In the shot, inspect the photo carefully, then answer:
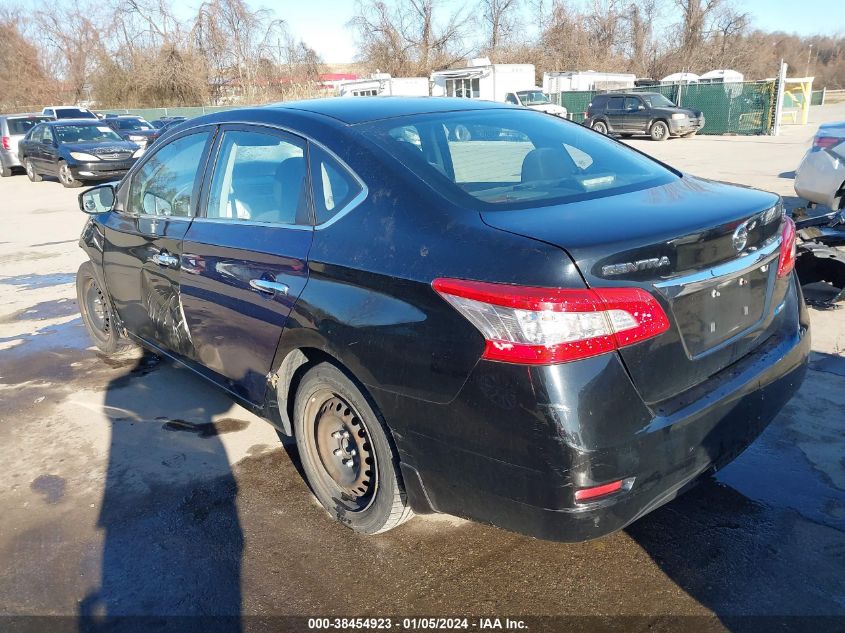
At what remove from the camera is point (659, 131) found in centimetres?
2491

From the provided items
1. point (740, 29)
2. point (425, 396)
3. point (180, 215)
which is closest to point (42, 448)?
point (180, 215)

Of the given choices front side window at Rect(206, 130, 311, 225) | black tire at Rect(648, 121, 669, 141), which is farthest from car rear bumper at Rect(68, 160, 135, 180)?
black tire at Rect(648, 121, 669, 141)

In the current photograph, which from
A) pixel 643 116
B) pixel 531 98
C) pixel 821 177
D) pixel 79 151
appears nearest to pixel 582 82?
pixel 531 98

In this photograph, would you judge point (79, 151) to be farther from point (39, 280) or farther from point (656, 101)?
point (656, 101)

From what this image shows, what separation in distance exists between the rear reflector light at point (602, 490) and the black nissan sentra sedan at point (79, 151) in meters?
17.4

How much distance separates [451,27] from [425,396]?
57.5 metres

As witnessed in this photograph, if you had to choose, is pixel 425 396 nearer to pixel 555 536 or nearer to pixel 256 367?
pixel 555 536

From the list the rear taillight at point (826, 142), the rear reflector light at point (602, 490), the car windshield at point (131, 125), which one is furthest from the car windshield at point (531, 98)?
the rear reflector light at point (602, 490)

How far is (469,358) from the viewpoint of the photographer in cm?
218

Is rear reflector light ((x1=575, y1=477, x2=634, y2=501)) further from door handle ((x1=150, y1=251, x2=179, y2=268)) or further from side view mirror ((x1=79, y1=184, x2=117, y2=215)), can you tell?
side view mirror ((x1=79, y1=184, x2=117, y2=215))

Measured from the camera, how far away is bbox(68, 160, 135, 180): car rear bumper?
56.7ft

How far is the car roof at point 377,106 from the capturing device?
3068mm

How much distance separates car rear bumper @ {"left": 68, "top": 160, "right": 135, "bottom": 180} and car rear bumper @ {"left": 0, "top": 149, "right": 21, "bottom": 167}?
20.2 ft

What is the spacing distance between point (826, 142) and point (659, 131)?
1801cm
